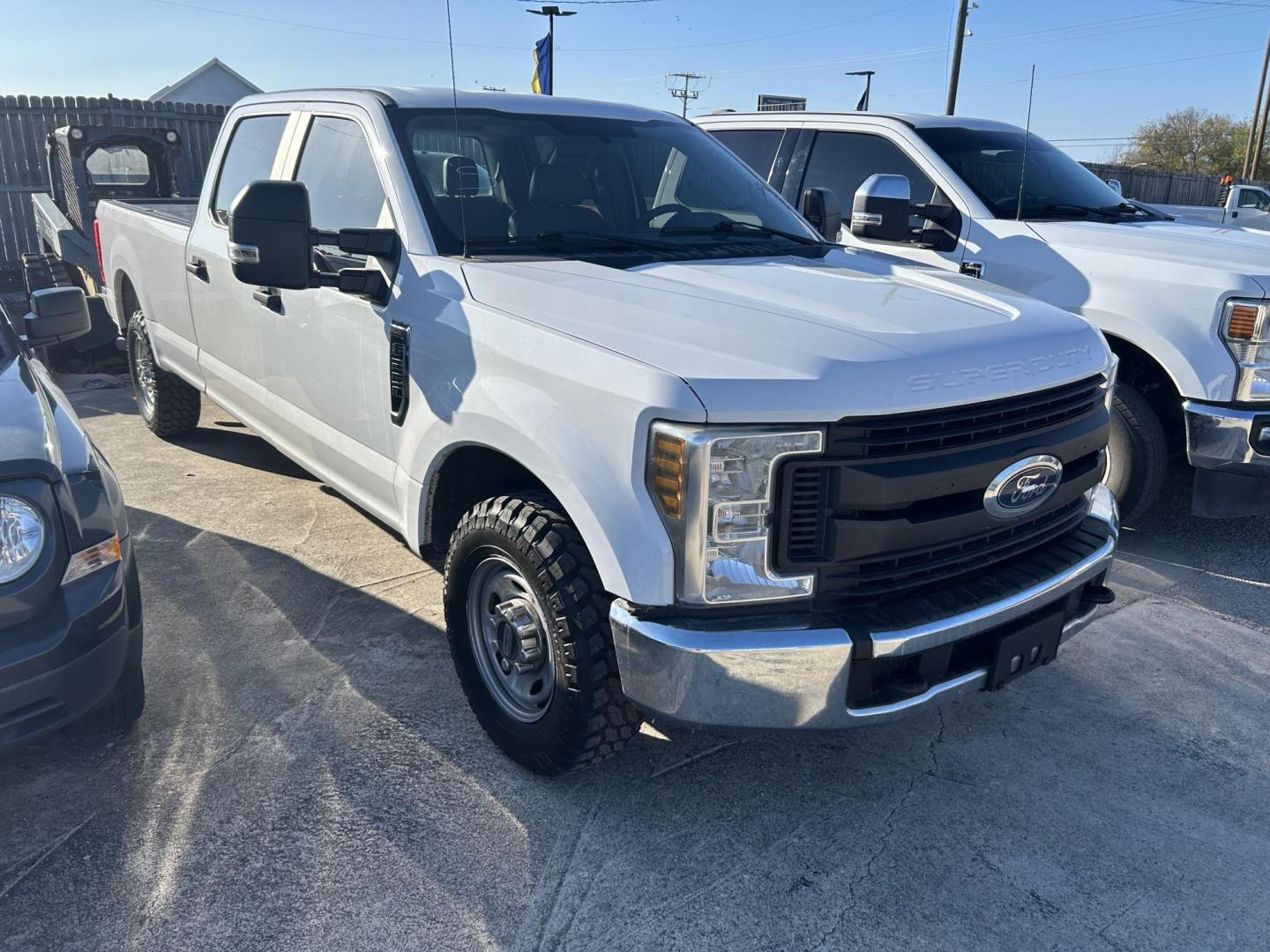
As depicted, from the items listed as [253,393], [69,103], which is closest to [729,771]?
[253,393]

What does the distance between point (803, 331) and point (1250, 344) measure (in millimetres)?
2844

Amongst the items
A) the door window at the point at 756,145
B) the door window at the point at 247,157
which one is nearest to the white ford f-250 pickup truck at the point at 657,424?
the door window at the point at 247,157

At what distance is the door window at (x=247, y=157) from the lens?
4383 millimetres

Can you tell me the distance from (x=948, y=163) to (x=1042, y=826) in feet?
12.7

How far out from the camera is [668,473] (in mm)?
2299

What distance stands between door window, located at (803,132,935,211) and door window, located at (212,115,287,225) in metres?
3.08

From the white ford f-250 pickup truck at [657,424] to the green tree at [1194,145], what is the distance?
5560cm

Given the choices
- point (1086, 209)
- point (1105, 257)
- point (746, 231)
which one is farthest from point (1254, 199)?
point (746, 231)

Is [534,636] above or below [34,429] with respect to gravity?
below

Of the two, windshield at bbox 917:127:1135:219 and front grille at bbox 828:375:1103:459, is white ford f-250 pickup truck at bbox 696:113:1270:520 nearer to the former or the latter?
windshield at bbox 917:127:1135:219

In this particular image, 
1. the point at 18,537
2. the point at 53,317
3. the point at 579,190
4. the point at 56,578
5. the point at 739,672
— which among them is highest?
the point at 579,190

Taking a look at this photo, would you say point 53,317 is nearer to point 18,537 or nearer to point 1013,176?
point 18,537

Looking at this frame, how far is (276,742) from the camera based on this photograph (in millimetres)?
3105

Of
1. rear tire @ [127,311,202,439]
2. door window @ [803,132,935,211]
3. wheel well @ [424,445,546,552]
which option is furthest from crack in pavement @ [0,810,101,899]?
door window @ [803,132,935,211]
